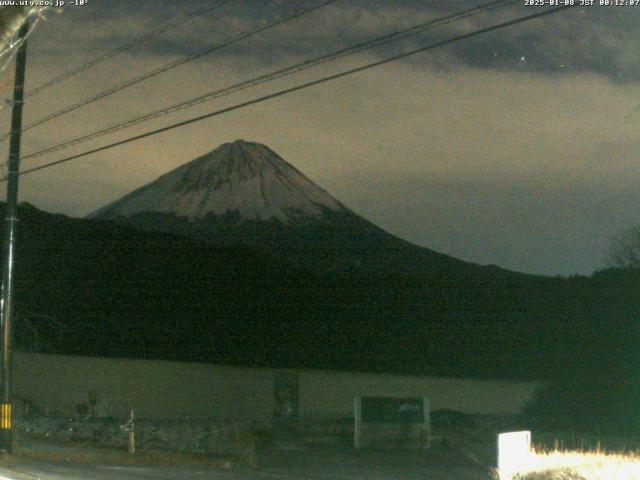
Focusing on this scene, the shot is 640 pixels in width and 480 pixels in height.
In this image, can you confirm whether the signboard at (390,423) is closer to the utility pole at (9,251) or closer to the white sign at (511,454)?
the utility pole at (9,251)

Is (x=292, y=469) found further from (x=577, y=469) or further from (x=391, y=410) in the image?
(x=577, y=469)

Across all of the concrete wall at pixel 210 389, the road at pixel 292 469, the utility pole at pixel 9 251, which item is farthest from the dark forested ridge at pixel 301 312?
the utility pole at pixel 9 251

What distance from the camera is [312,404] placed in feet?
120

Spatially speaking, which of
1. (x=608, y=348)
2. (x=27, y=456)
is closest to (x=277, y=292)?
(x=608, y=348)

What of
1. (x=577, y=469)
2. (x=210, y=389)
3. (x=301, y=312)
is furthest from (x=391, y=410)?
(x=301, y=312)

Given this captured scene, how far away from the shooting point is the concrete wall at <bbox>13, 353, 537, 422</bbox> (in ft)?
114

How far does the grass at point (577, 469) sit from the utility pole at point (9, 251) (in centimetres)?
1131

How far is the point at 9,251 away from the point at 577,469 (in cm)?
1298

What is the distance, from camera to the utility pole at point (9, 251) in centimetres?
2109

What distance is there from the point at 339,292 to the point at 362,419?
80.6 ft

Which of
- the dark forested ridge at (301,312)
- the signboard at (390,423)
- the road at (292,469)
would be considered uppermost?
the dark forested ridge at (301,312)

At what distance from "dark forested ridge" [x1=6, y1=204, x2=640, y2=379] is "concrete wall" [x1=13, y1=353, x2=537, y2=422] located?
51.0 inches

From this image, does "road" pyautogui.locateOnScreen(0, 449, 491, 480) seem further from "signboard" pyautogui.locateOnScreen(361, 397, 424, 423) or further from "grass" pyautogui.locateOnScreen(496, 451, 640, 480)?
"grass" pyautogui.locateOnScreen(496, 451, 640, 480)

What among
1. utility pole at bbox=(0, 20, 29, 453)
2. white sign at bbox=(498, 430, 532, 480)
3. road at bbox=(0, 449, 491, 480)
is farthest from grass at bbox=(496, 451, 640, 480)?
utility pole at bbox=(0, 20, 29, 453)
